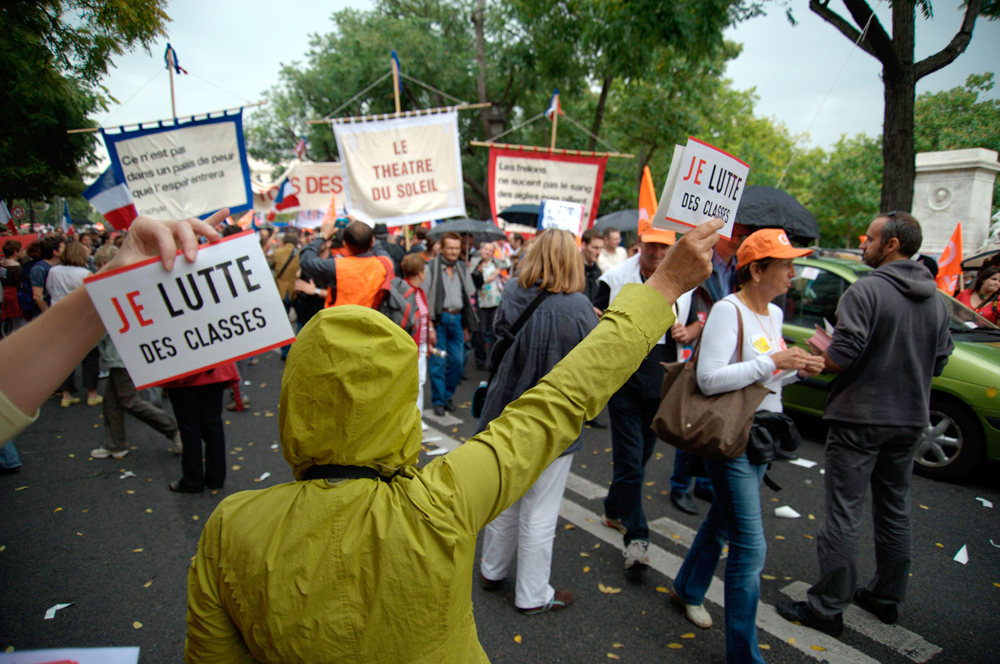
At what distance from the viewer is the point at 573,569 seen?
357cm

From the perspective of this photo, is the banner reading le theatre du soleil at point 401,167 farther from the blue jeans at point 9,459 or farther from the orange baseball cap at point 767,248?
the orange baseball cap at point 767,248

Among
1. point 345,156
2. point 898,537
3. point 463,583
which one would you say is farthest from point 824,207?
point 463,583

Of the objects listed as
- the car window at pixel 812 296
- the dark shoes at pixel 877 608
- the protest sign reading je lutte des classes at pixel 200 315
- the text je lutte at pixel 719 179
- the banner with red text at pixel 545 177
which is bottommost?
the dark shoes at pixel 877 608

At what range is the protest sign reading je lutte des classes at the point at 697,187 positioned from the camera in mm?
1995

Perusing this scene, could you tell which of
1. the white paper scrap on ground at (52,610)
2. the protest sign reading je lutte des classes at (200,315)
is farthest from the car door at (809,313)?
the white paper scrap on ground at (52,610)

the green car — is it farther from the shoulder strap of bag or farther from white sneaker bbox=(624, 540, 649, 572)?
the shoulder strap of bag

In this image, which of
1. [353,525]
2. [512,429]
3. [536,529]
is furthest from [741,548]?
[353,525]

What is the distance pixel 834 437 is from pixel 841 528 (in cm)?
Answer: 46

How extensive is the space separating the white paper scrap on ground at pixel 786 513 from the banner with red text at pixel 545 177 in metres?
5.21

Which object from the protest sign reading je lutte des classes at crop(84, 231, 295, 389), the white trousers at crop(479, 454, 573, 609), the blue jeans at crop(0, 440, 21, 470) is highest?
the protest sign reading je lutte des classes at crop(84, 231, 295, 389)

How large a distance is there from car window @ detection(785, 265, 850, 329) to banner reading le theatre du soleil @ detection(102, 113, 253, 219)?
20.2 feet

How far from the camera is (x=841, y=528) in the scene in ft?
9.38

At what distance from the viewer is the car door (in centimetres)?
586

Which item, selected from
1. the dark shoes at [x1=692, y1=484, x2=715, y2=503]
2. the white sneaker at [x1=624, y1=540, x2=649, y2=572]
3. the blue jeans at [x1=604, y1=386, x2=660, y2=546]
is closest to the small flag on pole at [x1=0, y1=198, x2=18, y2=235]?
the blue jeans at [x1=604, y1=386, x2=660, y2=546]
